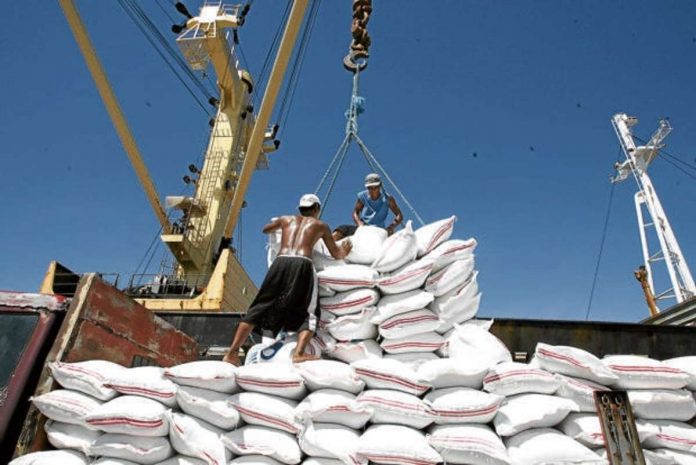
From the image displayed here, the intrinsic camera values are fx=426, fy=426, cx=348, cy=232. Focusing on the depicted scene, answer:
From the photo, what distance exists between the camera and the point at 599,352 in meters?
4.34

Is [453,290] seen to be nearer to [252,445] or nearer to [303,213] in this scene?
[303,213]

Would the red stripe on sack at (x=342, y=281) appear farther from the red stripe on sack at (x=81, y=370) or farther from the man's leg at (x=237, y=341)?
the red stripe on sack at (x=81, y=370)

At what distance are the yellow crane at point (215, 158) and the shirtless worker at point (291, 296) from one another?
5.92 metres

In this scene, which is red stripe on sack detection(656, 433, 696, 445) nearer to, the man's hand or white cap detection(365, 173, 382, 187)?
the man's hand

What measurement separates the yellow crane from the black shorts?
5942mm

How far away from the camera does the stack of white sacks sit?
1.96m

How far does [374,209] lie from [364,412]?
103 inches

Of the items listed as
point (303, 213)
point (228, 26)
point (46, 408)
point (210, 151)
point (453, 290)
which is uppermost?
point (228, 26)

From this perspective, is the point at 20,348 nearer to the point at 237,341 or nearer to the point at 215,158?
the point at 237,341

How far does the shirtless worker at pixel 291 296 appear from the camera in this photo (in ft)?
8.97

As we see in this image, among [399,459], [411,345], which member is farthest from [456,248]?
[399,459]

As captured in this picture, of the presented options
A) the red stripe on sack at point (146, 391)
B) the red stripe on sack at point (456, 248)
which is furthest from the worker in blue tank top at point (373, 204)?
the red stripe on sack at point (146, 391)

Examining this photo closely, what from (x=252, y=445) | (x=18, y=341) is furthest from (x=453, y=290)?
(x=18, y=341)

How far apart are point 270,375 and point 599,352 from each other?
12.2 ft
